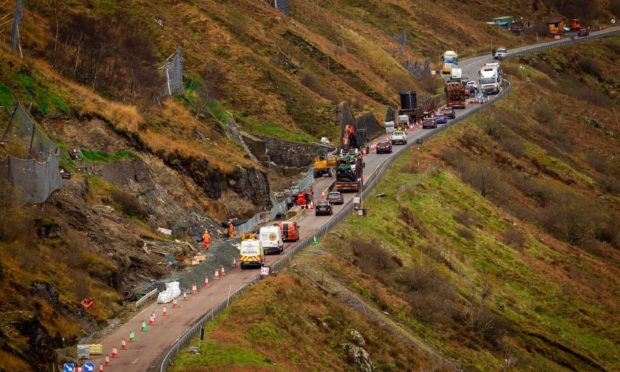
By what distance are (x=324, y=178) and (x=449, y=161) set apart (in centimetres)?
1659

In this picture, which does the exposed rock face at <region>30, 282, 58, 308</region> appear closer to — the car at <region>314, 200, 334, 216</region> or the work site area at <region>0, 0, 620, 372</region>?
the work site area at <region>0, 0, 620, 372</region>

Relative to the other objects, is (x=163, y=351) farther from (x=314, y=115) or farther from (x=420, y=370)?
(x=314, y=115)

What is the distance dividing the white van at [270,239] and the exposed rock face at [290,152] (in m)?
33.0

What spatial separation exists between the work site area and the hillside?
23 cm

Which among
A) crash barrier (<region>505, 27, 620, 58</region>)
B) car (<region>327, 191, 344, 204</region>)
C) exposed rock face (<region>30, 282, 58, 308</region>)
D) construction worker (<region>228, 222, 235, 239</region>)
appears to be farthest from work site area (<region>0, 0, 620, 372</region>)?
crash barrier (<region>505, 27, 620, 58</region>)

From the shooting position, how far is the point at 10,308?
42469 mm

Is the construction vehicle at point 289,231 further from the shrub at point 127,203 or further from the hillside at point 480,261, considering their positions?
the shrub at point 127,203

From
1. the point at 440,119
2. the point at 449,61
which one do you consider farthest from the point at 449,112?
the point at 449,61

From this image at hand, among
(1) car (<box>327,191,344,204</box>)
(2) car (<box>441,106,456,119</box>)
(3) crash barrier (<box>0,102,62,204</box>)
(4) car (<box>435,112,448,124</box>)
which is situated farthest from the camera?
(2) car (<box>441,106,456,119</box>)

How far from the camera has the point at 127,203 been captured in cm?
6450

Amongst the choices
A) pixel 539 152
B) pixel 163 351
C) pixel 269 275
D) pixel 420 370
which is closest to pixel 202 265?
pixel 269 275

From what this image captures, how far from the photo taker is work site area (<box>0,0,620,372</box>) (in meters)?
50.3

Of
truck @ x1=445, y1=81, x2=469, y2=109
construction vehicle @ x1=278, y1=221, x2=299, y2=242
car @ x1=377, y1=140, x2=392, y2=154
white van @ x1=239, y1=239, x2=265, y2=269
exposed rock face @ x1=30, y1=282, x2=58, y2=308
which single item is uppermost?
exposed rock face @ x1=30, y1=282, x2=58, y2=308

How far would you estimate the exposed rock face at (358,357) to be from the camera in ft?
173
